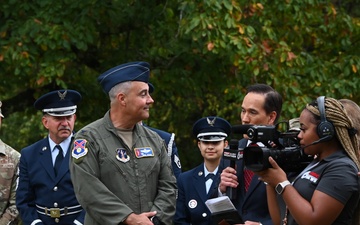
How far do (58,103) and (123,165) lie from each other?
1.72m

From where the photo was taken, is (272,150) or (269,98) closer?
(272,150)

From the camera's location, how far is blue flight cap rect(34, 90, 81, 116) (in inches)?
326

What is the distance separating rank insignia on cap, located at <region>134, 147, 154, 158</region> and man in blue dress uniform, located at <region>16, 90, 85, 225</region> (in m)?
1.29

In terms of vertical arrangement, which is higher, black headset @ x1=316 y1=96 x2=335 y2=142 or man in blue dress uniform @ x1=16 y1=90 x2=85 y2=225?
black headset @ x1=316 y1=96 x2=335 y2=142

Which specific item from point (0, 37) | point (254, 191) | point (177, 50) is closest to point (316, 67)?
point (177, 50)

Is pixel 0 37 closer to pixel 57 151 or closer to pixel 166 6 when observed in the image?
pixel 166 6

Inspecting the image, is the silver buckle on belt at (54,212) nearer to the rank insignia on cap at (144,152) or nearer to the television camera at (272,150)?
the rank insignia on cap at (144,152)

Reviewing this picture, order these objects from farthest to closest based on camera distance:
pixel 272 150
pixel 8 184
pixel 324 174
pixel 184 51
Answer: pixel 184 51 < pixel 8 184 < pixel 272 150 < pixel 324 174

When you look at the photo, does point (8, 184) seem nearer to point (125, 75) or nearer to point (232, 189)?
point (125, 75)

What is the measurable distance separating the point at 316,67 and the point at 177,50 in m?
1.97

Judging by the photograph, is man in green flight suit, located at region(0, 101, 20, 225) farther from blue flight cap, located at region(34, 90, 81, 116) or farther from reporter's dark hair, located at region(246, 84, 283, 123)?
reporter's dark hair, located at region(246, 84, 283, 123)

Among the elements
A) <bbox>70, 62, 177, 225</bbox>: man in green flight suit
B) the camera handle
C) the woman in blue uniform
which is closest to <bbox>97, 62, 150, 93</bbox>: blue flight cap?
<bbox>70, 62, 177, 225</bbox>: man in green flight suit

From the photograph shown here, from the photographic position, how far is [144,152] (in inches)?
273

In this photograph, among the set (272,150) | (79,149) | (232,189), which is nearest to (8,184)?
(79,149)
